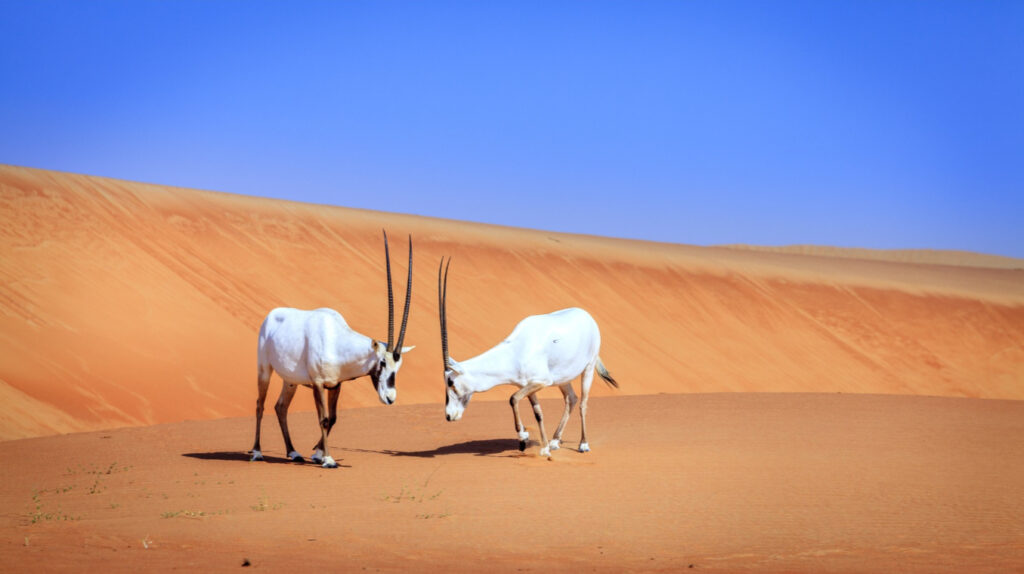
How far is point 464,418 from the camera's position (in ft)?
56.4

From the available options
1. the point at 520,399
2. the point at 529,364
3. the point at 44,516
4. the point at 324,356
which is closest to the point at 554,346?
the point at 529,364

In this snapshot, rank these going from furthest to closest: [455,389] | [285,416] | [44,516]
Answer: [285,416], [455,389], [44,516]

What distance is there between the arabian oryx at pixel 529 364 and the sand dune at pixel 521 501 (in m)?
0.70

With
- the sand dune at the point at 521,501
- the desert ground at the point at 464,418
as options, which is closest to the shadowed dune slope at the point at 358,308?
the desert ground at the point at 464,418

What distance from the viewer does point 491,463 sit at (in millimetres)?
11414

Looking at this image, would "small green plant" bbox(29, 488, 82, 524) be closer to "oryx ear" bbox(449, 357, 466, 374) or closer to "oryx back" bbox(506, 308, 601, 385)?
"oryx ear" bbox(449, 357, 466, 374)

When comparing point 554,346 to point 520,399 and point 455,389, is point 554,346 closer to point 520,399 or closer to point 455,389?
point 520,399

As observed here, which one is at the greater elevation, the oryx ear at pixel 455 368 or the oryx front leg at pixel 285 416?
the oryx ear at pixel 455 368

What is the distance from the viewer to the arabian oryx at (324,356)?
36.1 feet

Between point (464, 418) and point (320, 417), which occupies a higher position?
point (464, 418)

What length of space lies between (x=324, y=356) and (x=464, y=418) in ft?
20.4

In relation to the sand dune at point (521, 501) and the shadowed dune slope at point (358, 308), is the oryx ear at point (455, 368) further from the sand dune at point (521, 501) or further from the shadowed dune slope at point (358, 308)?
the shadowed dune slope at point (358, 308)

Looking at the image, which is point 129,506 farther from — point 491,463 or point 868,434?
point 868,434

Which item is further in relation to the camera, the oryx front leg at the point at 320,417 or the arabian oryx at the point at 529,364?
the arabian oryx at the point at 529,364
